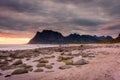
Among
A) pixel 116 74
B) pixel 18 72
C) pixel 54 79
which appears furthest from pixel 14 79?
pixel 116 74

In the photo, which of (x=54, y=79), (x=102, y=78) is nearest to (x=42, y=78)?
(x=54, y=79)

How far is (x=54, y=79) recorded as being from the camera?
1433 cm

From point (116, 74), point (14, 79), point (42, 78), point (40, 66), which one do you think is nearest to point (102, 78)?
point (116, 74)

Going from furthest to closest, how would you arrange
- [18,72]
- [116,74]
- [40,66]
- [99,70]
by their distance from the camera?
[40,66] → [18,72] → [99,70] → [116,74]

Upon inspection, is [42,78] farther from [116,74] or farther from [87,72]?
[116,74]

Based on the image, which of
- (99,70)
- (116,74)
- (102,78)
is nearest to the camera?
(102,78)

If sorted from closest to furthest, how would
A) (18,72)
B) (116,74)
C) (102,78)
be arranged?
(102,78)
(116,74)
(18,72)

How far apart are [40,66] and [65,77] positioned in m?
8.27

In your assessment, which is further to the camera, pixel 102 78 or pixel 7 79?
pixel 7 79

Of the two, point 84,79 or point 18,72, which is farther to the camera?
point 18,72

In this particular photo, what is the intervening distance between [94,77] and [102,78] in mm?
584

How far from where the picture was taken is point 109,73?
1512 cm

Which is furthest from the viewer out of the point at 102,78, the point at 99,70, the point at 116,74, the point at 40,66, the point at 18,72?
the point at 40,66

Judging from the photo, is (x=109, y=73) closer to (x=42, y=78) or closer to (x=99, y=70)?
(x=99, y=70)
